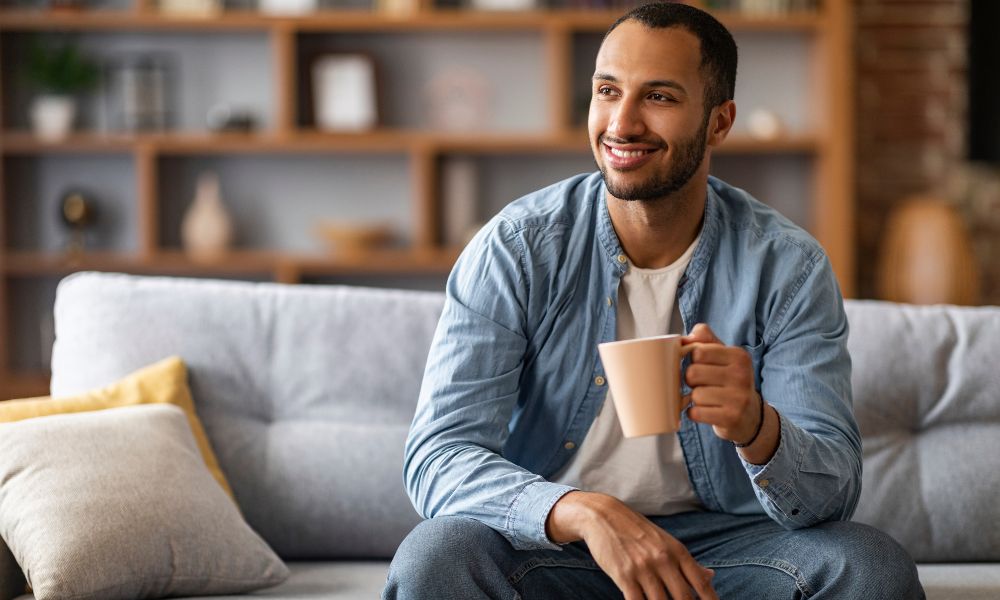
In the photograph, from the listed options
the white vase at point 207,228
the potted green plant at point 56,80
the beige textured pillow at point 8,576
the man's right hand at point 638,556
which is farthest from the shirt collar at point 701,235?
the potted green plant at point 56,80

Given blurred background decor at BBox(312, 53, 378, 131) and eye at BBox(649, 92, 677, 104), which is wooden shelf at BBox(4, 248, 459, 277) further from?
eye at BBox(649, 92, 677, 104)

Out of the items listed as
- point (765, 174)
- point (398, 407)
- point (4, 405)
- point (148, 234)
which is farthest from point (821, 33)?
point (4, 405)

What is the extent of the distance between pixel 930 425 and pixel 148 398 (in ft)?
4.40

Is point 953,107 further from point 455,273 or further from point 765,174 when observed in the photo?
point 455,273

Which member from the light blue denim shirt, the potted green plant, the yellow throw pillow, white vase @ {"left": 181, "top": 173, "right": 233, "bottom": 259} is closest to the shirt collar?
the light blue denim shirt

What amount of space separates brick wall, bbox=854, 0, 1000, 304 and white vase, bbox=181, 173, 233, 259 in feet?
7.53

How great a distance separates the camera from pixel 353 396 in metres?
2.11

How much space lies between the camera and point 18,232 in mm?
4379

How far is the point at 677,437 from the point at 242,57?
3044 millimetres

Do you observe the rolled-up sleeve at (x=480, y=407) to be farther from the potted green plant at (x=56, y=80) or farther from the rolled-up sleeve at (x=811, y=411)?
the potted green plant at (x=56, y=80)

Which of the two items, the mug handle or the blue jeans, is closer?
the mug handle

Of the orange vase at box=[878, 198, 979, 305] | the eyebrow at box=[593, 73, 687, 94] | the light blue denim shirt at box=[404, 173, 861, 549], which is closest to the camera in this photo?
the light blue denim shirt at box=[404, 173, 861, 549]

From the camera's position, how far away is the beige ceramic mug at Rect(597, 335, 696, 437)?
50.9 inches

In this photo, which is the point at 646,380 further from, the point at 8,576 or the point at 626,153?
the point at 8,576
